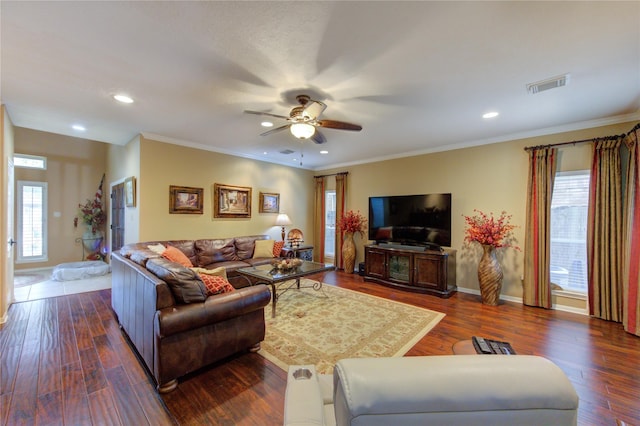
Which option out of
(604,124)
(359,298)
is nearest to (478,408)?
(359,298)

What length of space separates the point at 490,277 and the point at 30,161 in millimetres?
9603

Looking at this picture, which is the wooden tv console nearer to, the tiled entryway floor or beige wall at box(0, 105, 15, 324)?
the tiled entryway floor

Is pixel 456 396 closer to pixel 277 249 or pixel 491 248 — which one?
pixel 491 248

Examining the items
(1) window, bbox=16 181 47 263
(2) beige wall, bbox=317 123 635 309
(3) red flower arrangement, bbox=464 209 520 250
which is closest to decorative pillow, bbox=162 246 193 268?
(2) beige wall, bbox=317 123 635 309

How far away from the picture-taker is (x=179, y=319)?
200 cm

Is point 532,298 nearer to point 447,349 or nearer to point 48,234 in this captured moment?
A: point 447,349

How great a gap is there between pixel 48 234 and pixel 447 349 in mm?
8543

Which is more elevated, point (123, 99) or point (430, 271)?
point (123, 99)

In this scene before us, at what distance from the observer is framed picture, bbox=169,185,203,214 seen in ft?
15.1

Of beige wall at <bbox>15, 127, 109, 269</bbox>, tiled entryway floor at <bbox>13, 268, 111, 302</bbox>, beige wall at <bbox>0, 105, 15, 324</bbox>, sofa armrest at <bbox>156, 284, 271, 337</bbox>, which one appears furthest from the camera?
beige wall at <bbox>15, 127, 109, 269</bbox>

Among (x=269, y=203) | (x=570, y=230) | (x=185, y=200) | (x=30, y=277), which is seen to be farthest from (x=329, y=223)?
(x=30, y=277)

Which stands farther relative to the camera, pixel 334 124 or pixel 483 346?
pixel 334 124

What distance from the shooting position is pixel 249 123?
12.3 feet

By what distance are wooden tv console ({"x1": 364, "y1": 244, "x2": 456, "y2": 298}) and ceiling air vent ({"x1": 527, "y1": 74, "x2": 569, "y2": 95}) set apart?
8.58 feet
